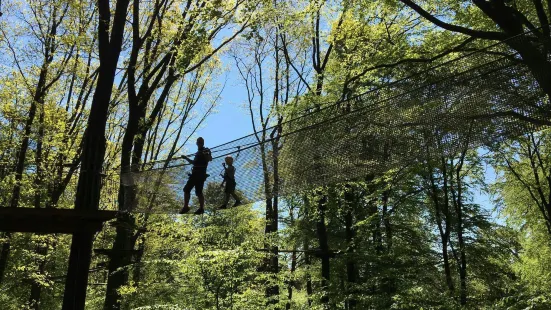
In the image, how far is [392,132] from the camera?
403 cm

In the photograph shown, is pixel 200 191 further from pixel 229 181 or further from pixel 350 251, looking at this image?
pixel 350 251

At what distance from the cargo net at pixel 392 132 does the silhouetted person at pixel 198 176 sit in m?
0.09

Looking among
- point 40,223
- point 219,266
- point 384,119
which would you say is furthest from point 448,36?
point 40,223

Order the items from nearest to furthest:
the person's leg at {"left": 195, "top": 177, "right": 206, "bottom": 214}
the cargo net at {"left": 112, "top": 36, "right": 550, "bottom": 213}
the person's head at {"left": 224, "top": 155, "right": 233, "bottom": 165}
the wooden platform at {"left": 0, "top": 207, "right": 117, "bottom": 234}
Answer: the cargo net at {"left": 112, "top": 36, "right": 550, "bottom": 213} < the wooden platform at {"left": 0, "top": 207, "right": 117, "bottom": 234} < the person's head at {"left": 224, "top": 155, "right": 233, "bottom": 165} < the person's leg at {"left": 195, "top": 177, "right": 206, "bottom": 214}

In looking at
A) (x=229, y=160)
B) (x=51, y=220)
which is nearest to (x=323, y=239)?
(x=229, y=160)

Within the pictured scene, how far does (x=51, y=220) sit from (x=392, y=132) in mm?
3774

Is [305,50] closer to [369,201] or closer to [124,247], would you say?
[369,201]

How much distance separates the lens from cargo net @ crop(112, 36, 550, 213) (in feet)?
11.0

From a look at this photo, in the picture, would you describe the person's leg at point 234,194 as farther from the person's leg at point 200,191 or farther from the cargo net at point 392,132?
the person's leg at point 200,191

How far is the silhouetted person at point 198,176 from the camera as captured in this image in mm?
5020

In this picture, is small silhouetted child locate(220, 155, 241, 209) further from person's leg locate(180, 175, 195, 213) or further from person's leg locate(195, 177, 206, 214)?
person's leg locate(180, 175, 195, 213)

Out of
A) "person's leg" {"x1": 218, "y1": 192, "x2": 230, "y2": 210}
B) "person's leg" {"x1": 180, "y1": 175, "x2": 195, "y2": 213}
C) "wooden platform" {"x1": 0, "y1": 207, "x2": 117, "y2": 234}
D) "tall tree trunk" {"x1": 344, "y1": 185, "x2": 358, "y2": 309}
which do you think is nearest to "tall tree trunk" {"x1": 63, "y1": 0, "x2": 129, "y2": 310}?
"wooden platform" {"x1": 0, "y1": 207, "x2": 117, "y2": 234}

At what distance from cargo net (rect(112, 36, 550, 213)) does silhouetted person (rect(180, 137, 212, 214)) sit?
3.6 inches

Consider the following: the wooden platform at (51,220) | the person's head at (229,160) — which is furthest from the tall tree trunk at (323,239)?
the wooden platform at (51,220)
